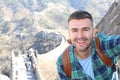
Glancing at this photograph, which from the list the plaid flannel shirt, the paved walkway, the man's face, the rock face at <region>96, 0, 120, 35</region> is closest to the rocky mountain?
the paved walkway

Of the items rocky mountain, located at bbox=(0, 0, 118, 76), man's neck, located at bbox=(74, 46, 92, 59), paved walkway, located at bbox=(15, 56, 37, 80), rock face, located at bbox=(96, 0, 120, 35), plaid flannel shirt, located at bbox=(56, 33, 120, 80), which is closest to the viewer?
plaid flannel shirt, located at bbox=(56, 33, 120, 80)

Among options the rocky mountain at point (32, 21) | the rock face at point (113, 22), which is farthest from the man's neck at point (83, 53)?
the rocky mountain at point (32, 21)

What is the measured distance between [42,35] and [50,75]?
3396 cm

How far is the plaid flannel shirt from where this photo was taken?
369 cm

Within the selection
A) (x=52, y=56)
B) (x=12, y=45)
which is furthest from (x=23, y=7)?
(x=52, y=56)

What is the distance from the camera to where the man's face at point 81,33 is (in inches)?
147

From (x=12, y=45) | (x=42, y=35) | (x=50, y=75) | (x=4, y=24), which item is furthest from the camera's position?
(x=4, y=24)

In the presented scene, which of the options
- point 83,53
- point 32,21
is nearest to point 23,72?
point 83,53

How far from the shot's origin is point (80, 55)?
3.82 m

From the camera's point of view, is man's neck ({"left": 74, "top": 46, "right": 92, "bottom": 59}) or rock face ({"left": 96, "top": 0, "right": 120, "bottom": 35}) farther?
rock face ({"left": 96, "top": 0, "right": 120, "bottom": 35})

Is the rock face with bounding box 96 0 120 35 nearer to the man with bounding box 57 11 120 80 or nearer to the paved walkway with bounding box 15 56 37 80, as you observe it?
the man with bounding box 57 11 120 80

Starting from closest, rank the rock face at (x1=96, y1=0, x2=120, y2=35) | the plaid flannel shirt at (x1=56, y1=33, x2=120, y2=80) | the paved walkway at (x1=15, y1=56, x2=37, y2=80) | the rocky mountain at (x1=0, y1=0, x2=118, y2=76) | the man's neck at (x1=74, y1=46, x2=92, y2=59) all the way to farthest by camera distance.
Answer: the plaid flannel shirt at (x1=56, y1=33, x2=120, y2=80) → the man's neck at (x1=74, y1=46, x2=92, y2=59) → the rock face at (x1=96, y1=0, x2=120, y2=35) → the paved walkway at (x1=15, y1=56, x2=37, y2=80) → the rocky mountain at (x1=0, y1=0, x2=118, y2=76)

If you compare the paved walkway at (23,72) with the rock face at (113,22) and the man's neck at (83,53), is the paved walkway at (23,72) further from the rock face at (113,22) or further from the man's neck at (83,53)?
the man's neck at (83,53)

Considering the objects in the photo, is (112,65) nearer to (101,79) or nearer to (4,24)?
(101,79)
